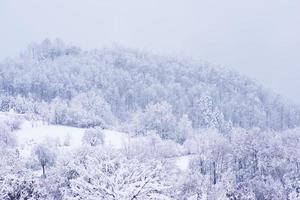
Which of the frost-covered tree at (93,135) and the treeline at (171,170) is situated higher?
the treeline at (171,170)

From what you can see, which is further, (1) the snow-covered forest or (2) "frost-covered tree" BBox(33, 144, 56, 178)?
(2) "frost-covered tree" BBox(33, 144, 56, 178)

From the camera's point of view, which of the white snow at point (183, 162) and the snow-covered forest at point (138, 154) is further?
the white snow at point (183, 162)

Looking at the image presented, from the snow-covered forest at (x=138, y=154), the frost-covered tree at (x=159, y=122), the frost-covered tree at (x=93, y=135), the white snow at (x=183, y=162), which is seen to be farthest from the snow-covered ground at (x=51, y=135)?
the frost-covered tree at (x=159, y=122)

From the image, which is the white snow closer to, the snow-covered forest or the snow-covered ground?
the snow-covered ground

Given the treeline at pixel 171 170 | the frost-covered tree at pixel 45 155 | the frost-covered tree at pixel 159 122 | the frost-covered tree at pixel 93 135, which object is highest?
the treeline at pixel 171 170

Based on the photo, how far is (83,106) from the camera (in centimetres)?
18425

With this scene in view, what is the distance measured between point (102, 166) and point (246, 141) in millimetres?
82086

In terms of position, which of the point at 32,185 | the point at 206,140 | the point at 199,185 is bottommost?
the point at 206,140

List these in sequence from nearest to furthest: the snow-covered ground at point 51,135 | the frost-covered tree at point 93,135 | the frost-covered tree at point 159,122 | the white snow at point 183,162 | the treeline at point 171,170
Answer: the treeline at point 171,170 → the white snow at point 183,162 → the snow-covered ground at point 51,135 → the frost-covered tree at point 93,135 → the frost-covered tree at point 159,122

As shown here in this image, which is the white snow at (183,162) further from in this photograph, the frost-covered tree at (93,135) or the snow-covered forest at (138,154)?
the frost-covered tree at (93,135)

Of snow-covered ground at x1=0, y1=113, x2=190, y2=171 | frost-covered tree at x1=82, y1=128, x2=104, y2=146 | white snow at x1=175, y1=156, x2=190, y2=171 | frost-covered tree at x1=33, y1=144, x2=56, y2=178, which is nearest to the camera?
frost-covered tree at x1=33, y1=144, x2=56, y2=178

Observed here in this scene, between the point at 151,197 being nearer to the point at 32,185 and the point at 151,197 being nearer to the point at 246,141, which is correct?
the point at 32,185

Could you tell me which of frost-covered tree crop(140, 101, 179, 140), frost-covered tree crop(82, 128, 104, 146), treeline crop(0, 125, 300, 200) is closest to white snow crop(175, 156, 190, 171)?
treeline crop(0, 125, 300, 200)

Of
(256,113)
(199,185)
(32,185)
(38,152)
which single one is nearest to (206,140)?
(38,152)
